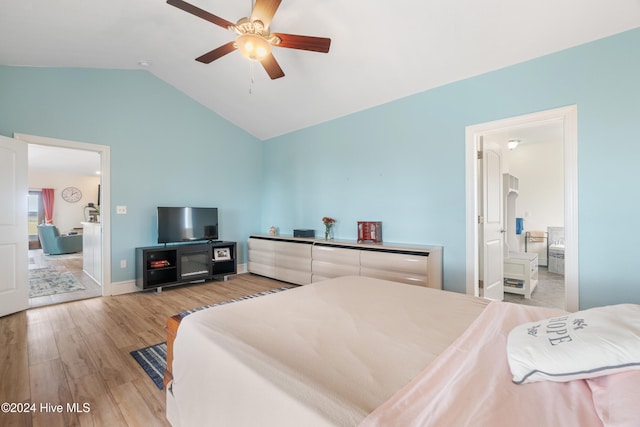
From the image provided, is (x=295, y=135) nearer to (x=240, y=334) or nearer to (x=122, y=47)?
(x=122, y=47)

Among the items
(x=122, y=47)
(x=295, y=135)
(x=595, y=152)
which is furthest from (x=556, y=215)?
(x=122, y=47)

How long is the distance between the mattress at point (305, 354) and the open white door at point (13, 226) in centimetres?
318

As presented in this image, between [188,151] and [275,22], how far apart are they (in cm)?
267

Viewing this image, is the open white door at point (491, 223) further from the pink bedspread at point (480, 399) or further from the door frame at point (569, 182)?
the pink bedspread at point (480, 399)

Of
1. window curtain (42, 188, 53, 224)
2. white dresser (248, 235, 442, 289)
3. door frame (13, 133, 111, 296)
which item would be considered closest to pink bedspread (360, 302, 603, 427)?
white dresser (248, 235, 442, 289)

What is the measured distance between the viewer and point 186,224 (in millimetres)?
4465

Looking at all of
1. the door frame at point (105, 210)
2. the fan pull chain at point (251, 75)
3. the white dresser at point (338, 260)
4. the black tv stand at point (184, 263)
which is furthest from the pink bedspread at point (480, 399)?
the door frame at point (105, 210)

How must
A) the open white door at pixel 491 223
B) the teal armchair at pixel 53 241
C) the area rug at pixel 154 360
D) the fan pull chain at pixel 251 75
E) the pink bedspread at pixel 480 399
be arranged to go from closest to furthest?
1. the pink bedspread at pixel 480 399
2. the area rug at pixel 154 360
3. the open white door at pixel 491 223
4. the fan pull chain at pixel 251 75
5. the teal armchair at pixel 53 241

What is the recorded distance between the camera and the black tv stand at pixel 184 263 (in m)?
4.03

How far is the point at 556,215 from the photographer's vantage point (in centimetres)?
582

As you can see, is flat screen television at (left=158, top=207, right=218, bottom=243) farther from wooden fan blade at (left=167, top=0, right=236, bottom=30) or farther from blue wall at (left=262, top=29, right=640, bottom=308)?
wooden fan blade at (left=167, top=0, right=236, bottom=30)

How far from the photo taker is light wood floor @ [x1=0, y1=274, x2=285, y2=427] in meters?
1.62

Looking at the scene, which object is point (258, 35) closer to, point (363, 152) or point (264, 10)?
point (264, 10)

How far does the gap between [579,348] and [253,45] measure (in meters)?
2.58
